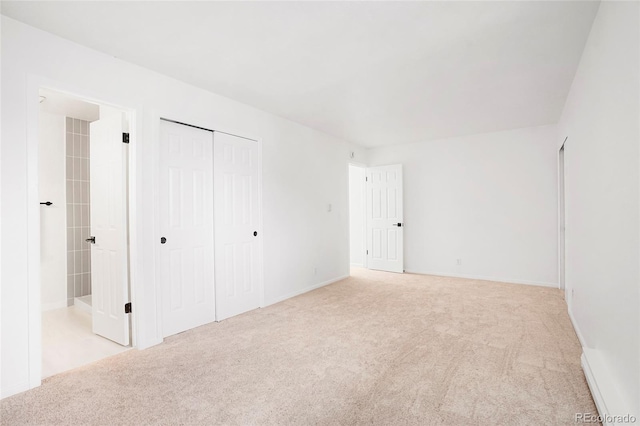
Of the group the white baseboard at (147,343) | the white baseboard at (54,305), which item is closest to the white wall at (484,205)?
the white baseboard at (147,343)

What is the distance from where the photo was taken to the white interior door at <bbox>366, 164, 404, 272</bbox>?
19.9 ft

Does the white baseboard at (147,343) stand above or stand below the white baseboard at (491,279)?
below

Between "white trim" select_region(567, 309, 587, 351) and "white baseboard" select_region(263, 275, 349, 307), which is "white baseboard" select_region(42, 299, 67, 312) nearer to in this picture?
"white baseboard" select_region(263, 275, 349, 307)

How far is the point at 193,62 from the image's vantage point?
9.04ft

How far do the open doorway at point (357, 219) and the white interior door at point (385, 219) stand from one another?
26cm

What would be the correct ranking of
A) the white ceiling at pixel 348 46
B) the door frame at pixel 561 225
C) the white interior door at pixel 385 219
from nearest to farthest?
the white ceiling at pixel 348 46 → the door frame at pixel 561 225 → the white interior door at pixel 385 219

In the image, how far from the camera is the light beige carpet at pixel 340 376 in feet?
6.16

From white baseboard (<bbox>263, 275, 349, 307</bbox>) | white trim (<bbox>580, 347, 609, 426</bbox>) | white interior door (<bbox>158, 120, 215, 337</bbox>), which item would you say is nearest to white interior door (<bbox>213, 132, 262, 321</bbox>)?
white interior door (<bbox>158, 120, 215, 337</bbox>)

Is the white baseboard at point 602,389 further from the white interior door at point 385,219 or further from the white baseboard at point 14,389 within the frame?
the white interior door at point 385,219

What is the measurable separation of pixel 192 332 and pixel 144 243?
102cm

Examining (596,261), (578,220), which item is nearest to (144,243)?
(596,261)

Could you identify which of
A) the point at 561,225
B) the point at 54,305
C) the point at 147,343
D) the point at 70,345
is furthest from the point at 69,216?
the point at 561,225

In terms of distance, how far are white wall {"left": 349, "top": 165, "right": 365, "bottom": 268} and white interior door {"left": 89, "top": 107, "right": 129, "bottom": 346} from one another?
184 inches

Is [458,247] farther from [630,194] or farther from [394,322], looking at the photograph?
[630,194]
